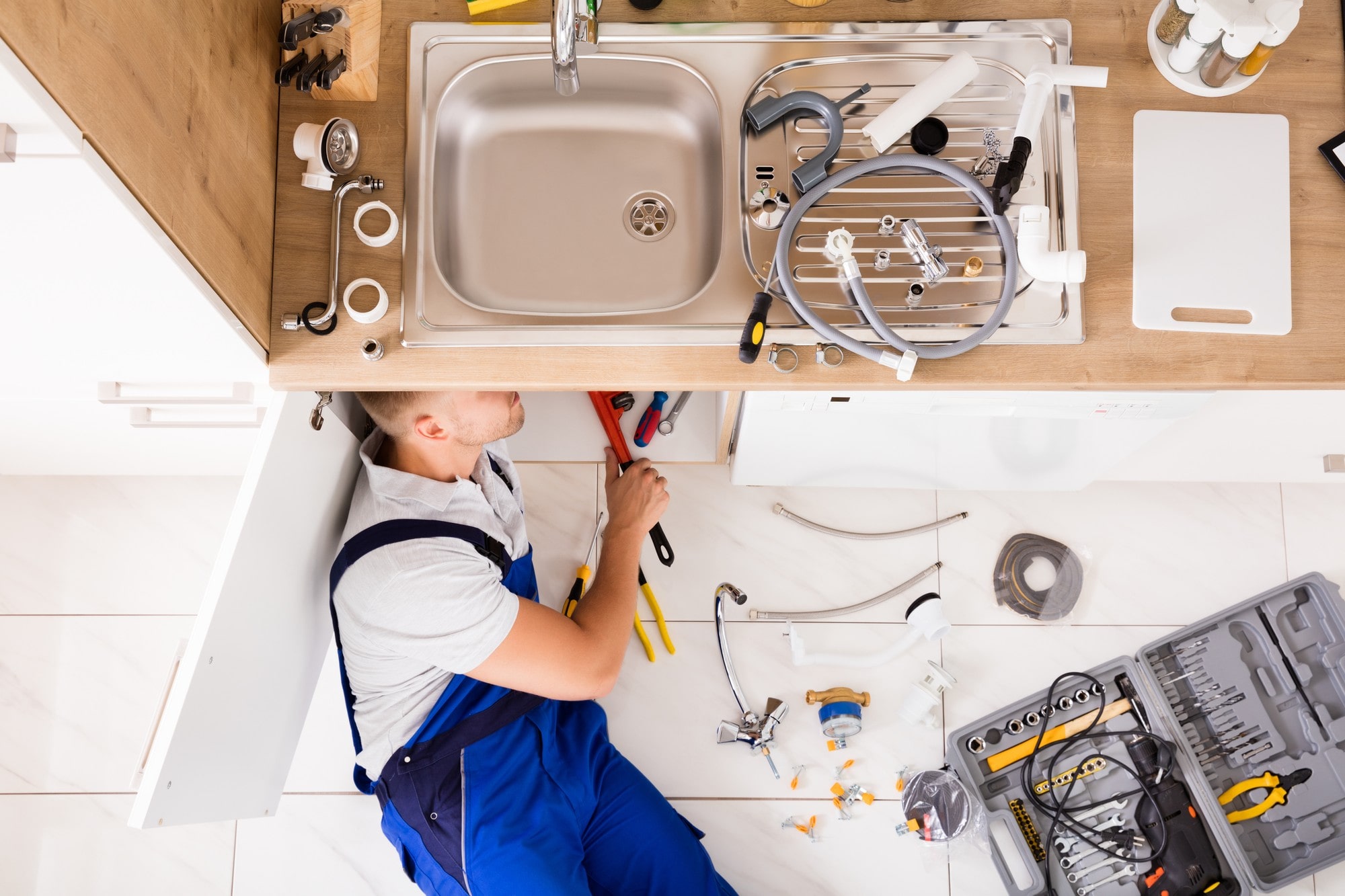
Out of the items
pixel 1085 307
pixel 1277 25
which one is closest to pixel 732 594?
pixel 1085 307

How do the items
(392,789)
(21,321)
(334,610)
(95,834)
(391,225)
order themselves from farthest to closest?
(95,834) < (392,789) < (334,610) < (391,225) < (21,321)

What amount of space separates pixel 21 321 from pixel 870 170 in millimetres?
1183

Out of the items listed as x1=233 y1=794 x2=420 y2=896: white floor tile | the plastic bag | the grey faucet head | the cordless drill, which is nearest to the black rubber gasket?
the grey faucet head

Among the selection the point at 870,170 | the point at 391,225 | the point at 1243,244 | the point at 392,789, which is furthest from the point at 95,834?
the point at 1243,244

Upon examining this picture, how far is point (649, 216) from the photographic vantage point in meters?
1.52

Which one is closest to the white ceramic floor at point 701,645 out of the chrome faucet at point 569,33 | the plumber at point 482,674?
the plumber at point 482,674

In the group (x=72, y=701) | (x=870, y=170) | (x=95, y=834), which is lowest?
(x=95, y=834)

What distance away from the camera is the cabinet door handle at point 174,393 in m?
1.38

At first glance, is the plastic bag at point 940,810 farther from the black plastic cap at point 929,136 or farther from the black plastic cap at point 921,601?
the black plastic cap at point 929,136

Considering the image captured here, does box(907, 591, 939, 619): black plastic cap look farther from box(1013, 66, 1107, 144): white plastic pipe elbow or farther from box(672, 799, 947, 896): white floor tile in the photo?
A: box(1013, 66, 1107, 144): white plastic pipe elbow

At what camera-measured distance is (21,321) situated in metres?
1.17

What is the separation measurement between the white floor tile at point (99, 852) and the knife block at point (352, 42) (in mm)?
1694

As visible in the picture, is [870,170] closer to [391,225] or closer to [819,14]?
[819,14]

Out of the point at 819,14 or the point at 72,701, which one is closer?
the point at 819,14
